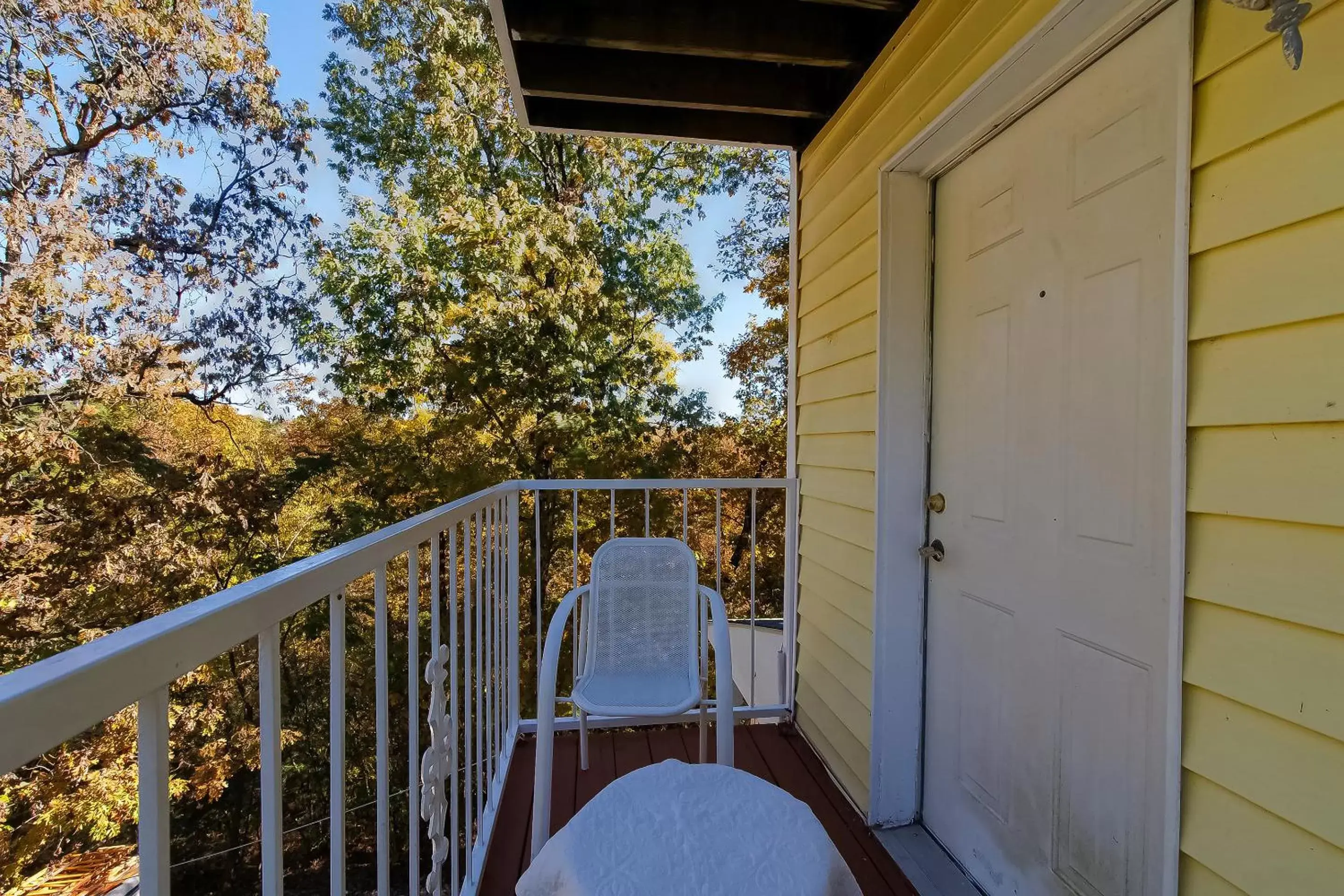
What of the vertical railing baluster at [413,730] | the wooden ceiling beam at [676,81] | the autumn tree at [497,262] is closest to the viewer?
the vertical railing baluster at [413,730]

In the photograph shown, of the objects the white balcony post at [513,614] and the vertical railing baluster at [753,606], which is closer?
the white balcony post at [513,614]

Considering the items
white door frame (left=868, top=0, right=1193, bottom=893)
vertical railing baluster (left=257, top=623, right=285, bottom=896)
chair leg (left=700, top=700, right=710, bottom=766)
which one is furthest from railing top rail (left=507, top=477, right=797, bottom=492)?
vertical railing baluster (left=257, top=623, right=285, bottom=896)

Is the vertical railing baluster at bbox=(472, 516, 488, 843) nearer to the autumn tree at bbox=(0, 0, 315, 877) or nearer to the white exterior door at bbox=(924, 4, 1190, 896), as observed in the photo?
the white exterior door at bbox=(924, 4, 1190, 896)

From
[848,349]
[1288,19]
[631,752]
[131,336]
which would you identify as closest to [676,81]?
[848,349]

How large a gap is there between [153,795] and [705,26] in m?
2.33

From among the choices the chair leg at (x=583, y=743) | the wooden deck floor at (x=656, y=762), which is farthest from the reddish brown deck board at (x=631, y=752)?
the chair leg at (x=583, y=743)

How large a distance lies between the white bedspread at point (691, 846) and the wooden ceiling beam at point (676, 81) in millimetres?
2331

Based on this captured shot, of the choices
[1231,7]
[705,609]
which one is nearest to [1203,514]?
[1231,7]

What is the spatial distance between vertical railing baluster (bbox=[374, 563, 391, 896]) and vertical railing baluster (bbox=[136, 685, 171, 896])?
44cm

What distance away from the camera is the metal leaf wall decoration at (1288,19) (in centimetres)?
82

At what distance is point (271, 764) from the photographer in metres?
0.68

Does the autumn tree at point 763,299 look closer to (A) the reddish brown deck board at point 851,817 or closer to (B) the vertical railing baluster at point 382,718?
(A) the reddish brown deck board at point 851,817

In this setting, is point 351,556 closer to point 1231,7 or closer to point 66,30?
point 1231,7

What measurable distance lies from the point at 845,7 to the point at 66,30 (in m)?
8.70
